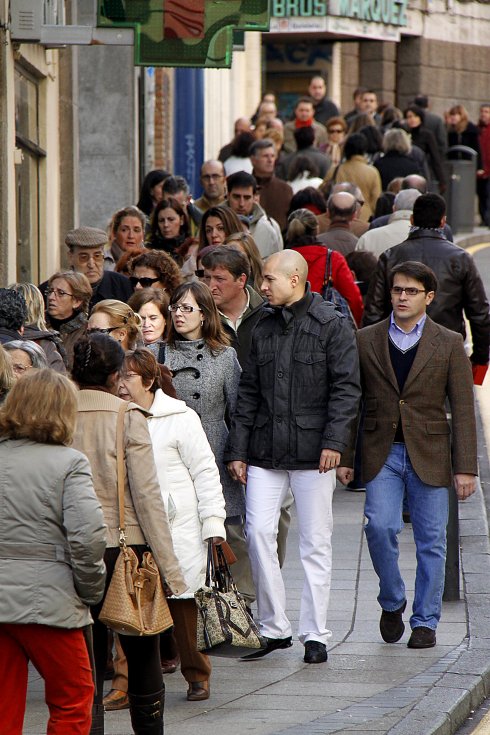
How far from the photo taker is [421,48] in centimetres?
3512

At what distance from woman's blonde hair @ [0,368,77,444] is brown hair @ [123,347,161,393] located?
4.24ft

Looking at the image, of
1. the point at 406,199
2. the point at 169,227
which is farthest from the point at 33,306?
the point at 406,199

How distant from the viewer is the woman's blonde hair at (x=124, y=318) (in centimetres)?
754

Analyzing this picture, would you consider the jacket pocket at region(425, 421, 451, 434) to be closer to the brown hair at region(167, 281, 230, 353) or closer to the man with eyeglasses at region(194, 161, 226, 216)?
the brown hair at region(167, 281, 230, 353)

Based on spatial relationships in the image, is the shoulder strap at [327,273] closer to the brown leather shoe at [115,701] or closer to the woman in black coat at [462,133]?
the brown leather shoe at [115,701]

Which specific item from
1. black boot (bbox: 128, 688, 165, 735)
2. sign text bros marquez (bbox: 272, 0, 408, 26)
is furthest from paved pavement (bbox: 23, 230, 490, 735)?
sign text bros marquez (bbox: 272, 0, 408, 26)

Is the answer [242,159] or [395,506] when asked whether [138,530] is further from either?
[242,159]

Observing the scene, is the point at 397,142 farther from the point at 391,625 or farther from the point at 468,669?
the point at 468,669

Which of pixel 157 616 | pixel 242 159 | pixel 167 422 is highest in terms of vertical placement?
pixel 242 159

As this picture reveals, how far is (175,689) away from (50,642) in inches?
72.5

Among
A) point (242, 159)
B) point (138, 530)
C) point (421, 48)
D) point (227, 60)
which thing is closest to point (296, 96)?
point (421, 48)

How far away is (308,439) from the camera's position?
7355 mm

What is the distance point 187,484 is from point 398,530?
1.41 metres

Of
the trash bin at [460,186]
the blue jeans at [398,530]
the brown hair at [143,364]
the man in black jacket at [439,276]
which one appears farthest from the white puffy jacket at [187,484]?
the trash bin at [460,186]
